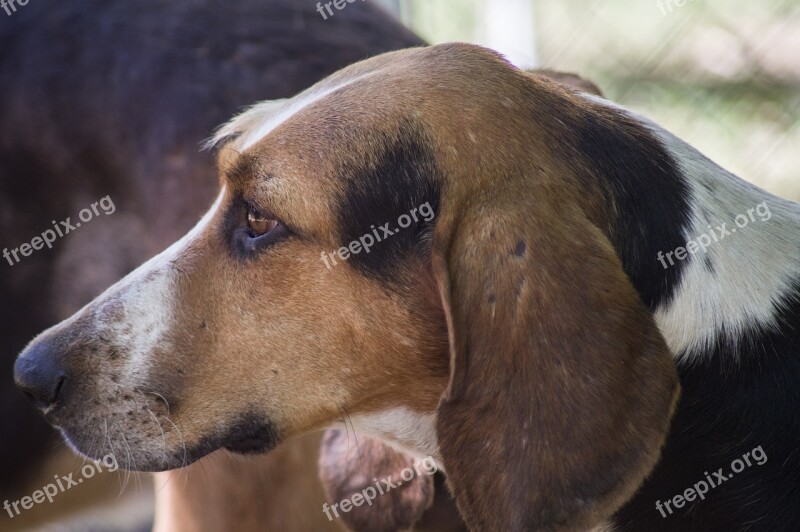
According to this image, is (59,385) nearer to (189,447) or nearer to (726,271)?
(189,447)

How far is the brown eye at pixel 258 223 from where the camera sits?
2.54 m

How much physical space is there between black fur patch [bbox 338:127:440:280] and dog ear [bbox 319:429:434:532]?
75 cm

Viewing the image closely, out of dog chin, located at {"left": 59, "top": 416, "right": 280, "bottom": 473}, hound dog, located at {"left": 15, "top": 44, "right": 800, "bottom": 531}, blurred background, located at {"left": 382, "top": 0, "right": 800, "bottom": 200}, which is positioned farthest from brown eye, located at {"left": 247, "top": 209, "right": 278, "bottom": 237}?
blurred background, located at {"left": 382, "top": 0, "right": 800, "bottom": 200}

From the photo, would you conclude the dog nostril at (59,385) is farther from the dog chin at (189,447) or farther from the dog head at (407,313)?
the dog chin at (189,447)

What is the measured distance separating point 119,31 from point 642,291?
6.60 feet

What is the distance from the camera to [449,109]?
8.14ft

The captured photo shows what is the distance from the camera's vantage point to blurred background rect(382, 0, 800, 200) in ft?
19.6

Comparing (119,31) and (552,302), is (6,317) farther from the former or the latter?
(552,302)

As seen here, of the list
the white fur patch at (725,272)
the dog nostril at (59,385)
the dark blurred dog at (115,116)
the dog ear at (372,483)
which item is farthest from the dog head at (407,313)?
the dark blurred dog at (115,116)

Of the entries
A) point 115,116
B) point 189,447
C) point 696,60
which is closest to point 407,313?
point 189,447

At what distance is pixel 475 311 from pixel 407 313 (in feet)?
0.73

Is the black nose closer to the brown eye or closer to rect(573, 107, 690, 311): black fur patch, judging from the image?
the brown eye

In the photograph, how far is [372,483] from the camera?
10.3 ft

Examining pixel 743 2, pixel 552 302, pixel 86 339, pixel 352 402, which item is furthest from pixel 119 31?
pixel 743 2
